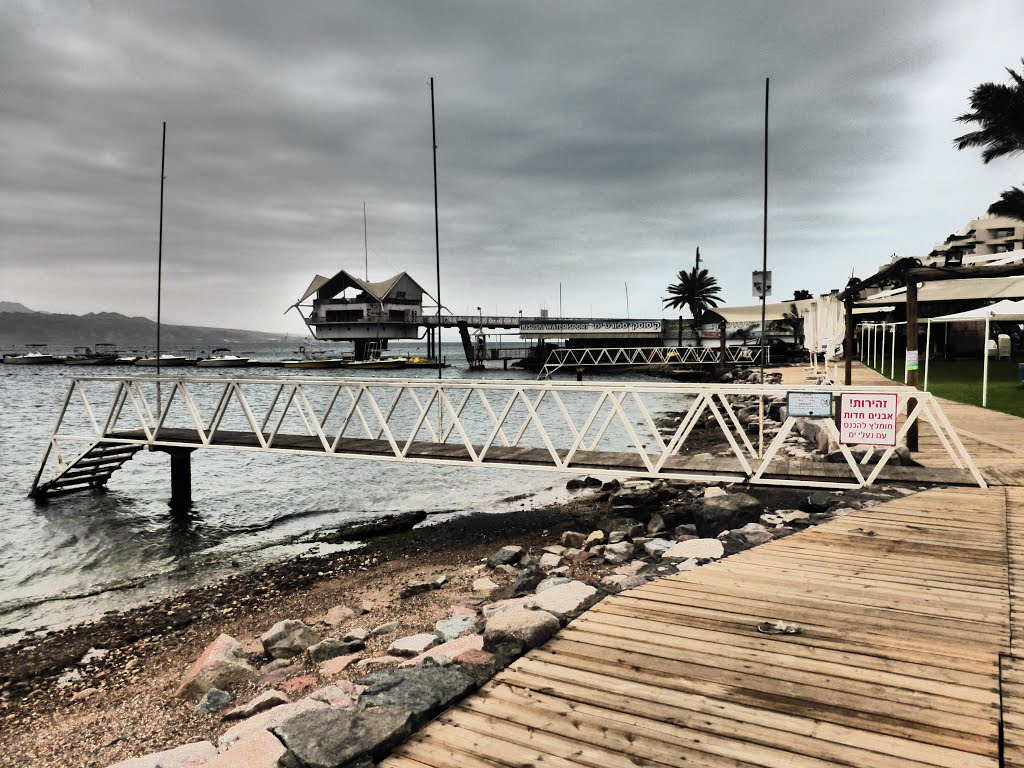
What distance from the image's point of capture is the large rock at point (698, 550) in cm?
755

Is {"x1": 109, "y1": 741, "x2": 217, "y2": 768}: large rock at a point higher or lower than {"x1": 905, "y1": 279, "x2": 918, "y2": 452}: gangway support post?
lower

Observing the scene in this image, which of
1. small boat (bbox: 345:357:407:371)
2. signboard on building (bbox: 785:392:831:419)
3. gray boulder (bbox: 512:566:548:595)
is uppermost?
signboard on building (bbox: 785:392:831:419)

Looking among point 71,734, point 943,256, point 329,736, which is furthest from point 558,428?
point 329,736

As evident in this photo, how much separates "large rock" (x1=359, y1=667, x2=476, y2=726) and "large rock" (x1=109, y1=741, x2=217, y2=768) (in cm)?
188

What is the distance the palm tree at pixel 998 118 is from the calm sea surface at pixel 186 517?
2924 centimetres

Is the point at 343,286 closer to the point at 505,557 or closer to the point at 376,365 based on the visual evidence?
the point at 376,365

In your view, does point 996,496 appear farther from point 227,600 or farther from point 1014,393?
point 1014,393

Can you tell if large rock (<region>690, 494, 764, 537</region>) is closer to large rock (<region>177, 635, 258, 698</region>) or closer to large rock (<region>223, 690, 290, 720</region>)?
large rock (<region>223, 690, 290, 720</region>)

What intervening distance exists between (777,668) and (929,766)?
96 centimetres

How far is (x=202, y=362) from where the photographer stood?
96062mm

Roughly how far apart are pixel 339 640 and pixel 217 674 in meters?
1.28

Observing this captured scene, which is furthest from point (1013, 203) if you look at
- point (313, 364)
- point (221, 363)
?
point (221, 363)

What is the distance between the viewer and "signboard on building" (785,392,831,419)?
28.0ft

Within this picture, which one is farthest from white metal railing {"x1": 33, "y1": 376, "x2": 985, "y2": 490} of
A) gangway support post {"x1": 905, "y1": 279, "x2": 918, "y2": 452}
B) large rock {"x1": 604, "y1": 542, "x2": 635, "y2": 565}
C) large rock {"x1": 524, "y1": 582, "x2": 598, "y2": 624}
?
large rock {"x1": 524, "y1": 582, "x2": 598, "y2": 624}
